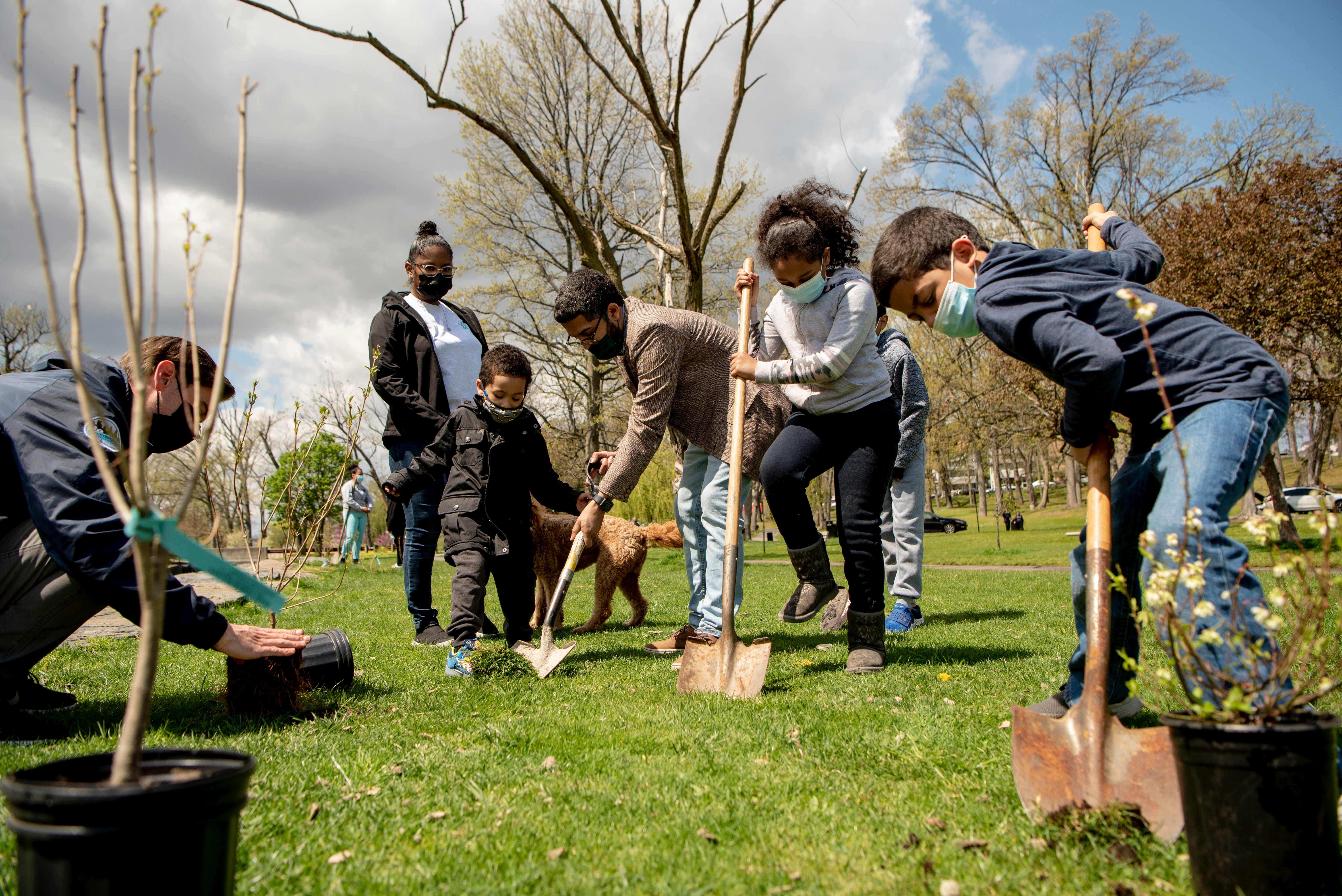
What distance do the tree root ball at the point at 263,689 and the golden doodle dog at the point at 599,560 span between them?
287cm

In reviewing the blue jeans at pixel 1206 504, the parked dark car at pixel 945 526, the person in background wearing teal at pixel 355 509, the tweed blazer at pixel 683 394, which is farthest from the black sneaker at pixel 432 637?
the parked dark car at pixel 945 526

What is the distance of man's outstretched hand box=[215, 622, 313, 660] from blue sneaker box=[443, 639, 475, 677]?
1027mm

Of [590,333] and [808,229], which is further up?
[808,229]

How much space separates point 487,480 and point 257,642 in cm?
192

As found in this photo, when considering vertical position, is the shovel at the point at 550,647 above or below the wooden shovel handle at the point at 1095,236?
below

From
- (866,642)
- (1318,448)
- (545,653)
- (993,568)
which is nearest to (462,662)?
(545,653)

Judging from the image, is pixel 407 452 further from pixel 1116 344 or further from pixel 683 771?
pixel 1116 344

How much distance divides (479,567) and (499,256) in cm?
1968

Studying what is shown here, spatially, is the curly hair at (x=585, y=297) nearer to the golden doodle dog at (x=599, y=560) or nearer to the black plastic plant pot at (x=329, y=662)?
the black plastic plant pot at (x=329, y=662)

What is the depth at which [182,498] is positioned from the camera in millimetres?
1504

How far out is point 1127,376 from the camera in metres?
2.46

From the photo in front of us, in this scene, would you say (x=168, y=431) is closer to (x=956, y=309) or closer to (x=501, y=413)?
(x=501, y=413)

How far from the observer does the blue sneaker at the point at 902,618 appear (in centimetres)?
573

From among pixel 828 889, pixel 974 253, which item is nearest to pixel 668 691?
pixel 828 889
